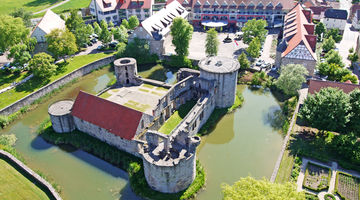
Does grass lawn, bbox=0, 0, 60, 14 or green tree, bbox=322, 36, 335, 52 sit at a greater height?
grass lawn, bbox=0, 0, 60, 14

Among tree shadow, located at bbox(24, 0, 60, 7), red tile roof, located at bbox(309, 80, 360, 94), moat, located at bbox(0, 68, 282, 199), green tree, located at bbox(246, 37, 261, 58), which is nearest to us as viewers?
moat, located at bbox(0, 68, 282, 199)

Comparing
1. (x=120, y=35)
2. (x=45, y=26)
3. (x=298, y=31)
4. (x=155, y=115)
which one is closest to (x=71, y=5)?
(x=45, y=26)

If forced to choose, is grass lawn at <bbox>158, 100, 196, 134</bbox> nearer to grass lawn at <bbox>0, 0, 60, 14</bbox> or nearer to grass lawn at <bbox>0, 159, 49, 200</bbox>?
grass lawn at <bbox>0, 159, 49, 200</bbox>

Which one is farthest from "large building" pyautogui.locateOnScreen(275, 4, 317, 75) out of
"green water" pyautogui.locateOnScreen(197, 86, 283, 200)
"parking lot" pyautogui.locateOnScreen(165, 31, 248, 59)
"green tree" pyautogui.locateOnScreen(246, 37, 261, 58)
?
"parking lot" pyautogui.locateOnScreen(165, 31, 248, 59)

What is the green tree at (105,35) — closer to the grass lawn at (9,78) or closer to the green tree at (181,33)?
the green tree at (181,33)

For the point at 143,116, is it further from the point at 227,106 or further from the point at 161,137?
the point at 227,106

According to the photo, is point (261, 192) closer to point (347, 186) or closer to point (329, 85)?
point (347, 186)

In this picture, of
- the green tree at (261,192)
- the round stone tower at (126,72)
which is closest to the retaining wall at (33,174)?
the green tree at (261,192)
